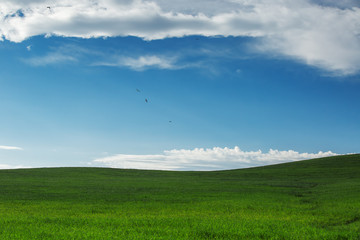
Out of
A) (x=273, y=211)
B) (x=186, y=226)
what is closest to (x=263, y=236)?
(x=186, y=226)

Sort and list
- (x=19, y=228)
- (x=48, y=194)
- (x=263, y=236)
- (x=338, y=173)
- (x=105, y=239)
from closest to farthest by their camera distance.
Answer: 1. (x=105, y=239)
2. (x=263, y=236)
3. (x=19, y=228)
4. (x=48, y=194)
5. (x=338, y=173)

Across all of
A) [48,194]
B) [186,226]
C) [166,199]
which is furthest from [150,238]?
[48,194]

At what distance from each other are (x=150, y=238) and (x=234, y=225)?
15.3 feet

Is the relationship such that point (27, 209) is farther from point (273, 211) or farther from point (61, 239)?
point (273, 211)

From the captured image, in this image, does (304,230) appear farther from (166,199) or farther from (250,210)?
(166,199)

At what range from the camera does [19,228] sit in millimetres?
17078

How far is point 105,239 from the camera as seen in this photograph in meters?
14.4

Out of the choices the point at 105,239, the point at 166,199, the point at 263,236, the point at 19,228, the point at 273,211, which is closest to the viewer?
the point at 105,239

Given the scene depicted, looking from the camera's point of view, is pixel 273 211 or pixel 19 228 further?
pixel 273 211

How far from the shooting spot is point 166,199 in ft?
106

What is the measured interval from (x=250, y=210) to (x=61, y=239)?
14.4m

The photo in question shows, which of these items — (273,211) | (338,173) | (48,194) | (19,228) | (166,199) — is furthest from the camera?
(338,173)

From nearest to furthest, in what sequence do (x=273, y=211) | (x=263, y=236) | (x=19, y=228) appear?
(x=263, y=236) < (x=19, y=228) < (x=273, y=211)

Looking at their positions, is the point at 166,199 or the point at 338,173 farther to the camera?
the point at 338,173
